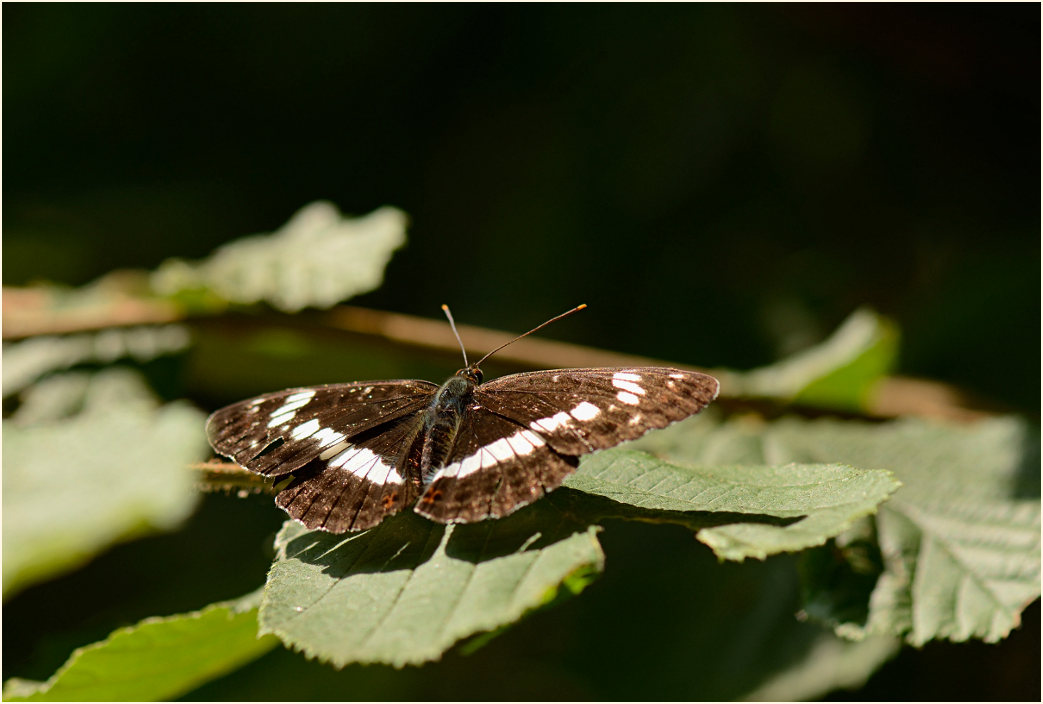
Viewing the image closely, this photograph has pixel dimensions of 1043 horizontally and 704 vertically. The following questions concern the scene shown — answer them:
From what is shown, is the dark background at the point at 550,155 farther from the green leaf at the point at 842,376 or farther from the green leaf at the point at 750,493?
the green leaf at the point at 750,493

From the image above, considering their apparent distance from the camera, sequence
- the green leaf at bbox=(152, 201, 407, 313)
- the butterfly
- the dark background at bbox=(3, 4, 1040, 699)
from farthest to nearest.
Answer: the dark background at bbox=(3, 4, 1040, 699), the green leaf at bbox=(152, 201, 407, 313), the butterfly

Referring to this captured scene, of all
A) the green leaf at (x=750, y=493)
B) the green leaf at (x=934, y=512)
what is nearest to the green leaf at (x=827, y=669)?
the green leaf at (x=934, y=512)

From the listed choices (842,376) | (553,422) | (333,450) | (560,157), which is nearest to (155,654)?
(333,450)

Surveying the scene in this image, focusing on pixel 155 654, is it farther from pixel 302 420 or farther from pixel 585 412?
pixel 585 412

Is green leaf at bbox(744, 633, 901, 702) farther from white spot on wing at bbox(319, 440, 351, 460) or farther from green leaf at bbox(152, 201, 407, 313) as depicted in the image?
green leaf at bbox(152, 201, 407, 313)

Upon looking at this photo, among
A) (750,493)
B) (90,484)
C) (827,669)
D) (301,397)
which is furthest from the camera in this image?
(827,669)

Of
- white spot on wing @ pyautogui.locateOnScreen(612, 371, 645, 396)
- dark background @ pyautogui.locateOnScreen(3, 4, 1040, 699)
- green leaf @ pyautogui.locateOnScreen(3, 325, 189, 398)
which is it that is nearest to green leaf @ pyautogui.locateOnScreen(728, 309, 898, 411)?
dark background @ pyautogui.locateOnScreen(3, 4, 1040, 699)

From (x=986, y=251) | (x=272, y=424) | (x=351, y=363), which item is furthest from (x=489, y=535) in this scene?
(x=986, y=251)
